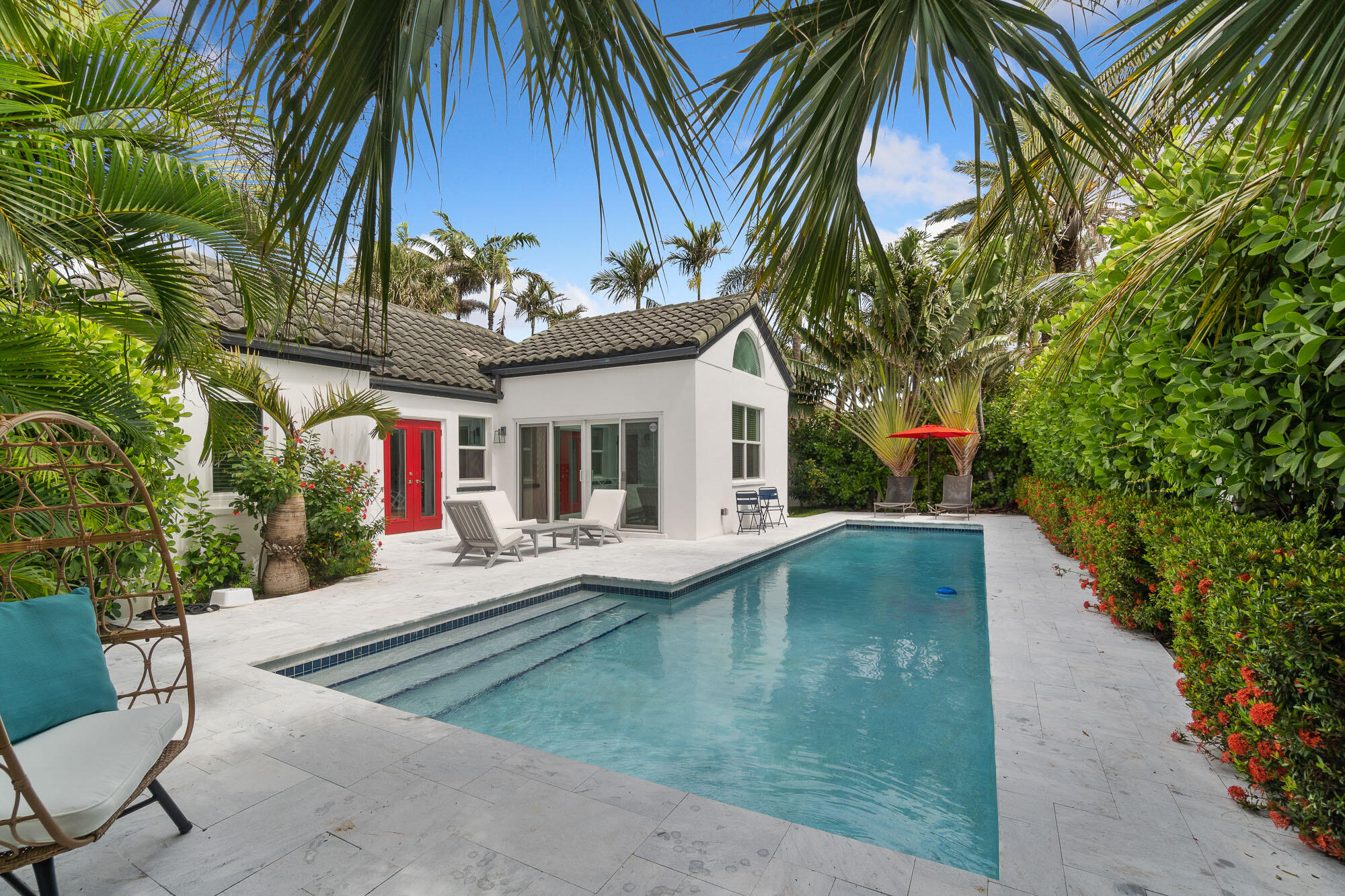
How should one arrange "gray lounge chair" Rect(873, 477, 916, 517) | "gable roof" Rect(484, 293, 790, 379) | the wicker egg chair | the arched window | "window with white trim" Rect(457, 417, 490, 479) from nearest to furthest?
the wicker egg chair → "gable roof" Rect(484, 293, 790, 379) → "window with white trim" Rect(457, 417, 490, 479) → the arched window → "gray lounge chair" Rect(873, 477, 916, 517)

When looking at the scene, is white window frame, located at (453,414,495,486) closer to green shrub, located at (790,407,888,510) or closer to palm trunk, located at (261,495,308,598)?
palm trunk, located at (261,495,308,598)

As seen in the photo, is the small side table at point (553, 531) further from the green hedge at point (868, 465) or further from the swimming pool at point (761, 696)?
the green hedge at point (868, 465)

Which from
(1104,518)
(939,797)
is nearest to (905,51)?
(939,797)

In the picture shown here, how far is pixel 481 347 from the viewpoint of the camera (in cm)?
1630

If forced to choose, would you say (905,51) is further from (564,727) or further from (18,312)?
(18,312)

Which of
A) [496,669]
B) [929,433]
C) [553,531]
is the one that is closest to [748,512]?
[553,531]

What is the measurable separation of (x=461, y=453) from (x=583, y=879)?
12415 millimetres

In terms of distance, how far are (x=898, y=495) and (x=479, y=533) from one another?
1431 cm

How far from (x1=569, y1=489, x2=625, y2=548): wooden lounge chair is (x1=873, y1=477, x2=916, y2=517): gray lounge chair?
33.9 feet

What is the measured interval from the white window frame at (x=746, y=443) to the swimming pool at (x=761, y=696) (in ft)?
19.9

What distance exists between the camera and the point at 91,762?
97.3 inches

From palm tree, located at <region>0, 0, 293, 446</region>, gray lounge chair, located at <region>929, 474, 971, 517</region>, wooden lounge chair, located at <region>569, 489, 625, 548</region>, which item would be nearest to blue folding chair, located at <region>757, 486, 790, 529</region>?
wooden lounge chair, located at <region>569, 489, 625, 548</region>

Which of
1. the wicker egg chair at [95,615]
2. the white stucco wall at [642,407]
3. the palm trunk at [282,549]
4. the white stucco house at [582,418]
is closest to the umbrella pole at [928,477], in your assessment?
the white stucco house at [582,418]

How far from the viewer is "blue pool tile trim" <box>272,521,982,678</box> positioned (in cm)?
575
